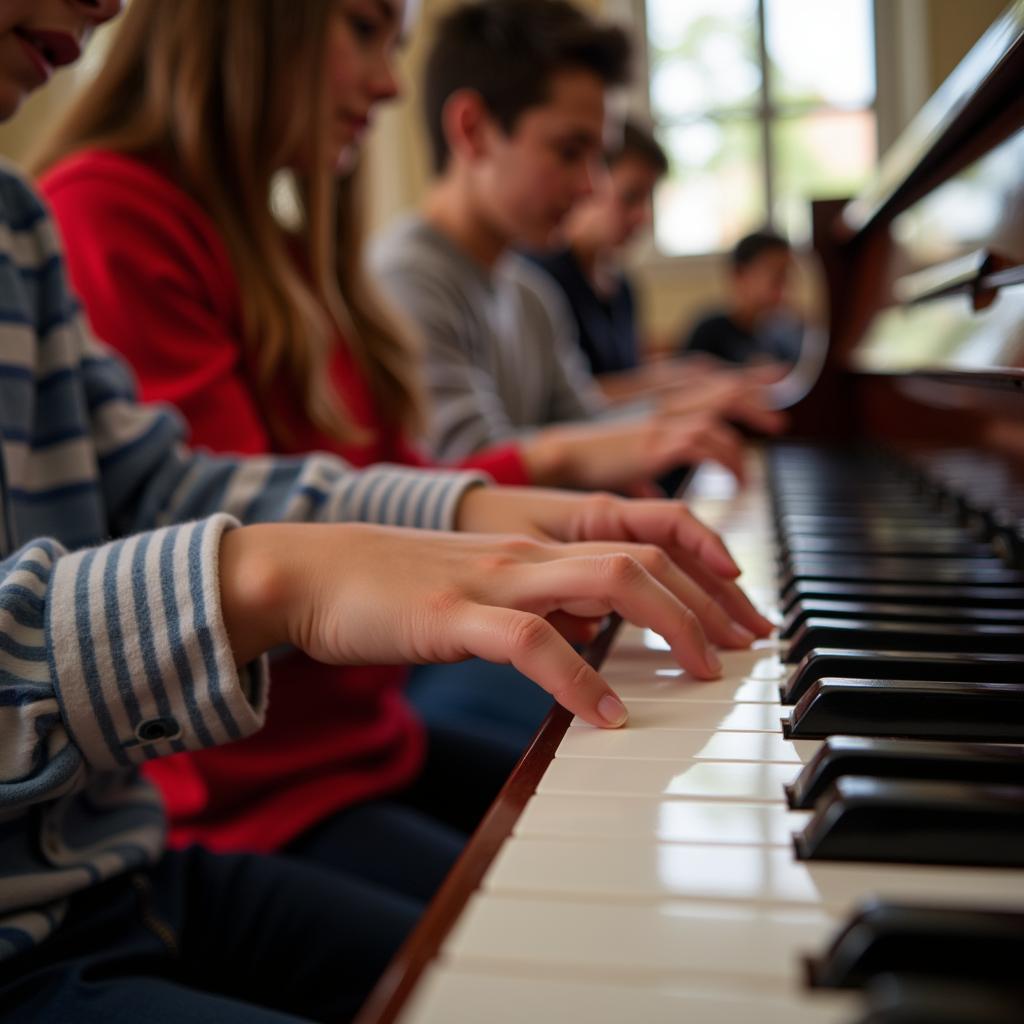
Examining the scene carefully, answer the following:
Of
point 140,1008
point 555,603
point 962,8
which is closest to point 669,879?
point 555,603

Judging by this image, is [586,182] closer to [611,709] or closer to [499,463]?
[499,463]

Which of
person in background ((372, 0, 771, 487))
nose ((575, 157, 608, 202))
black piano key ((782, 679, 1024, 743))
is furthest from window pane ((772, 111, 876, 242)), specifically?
black piano key ((782, 679, 1024, 743))

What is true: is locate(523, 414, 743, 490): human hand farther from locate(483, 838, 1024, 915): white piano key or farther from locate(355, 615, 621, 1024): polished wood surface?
locate(483, 838, 1024, 915): white piano key

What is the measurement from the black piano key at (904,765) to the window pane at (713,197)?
6.88 m

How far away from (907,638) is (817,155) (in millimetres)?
6966

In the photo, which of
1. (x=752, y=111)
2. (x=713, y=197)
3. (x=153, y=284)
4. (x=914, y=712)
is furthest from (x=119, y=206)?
(x=752, y=111)

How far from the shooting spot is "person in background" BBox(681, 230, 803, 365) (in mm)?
5598

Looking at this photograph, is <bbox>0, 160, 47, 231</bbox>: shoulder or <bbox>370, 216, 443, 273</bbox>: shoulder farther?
<bbox>370, 216, 443, 273</bbox>: shoulder

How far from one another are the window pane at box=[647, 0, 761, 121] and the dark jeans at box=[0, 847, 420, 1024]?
274 inches

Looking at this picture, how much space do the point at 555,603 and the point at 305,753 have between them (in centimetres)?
53

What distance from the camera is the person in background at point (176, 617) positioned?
60cm

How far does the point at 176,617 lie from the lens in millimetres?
601

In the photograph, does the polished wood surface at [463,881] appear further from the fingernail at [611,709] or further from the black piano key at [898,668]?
the black piano key at [898,668]

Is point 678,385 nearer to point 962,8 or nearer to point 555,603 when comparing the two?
point 962,8
